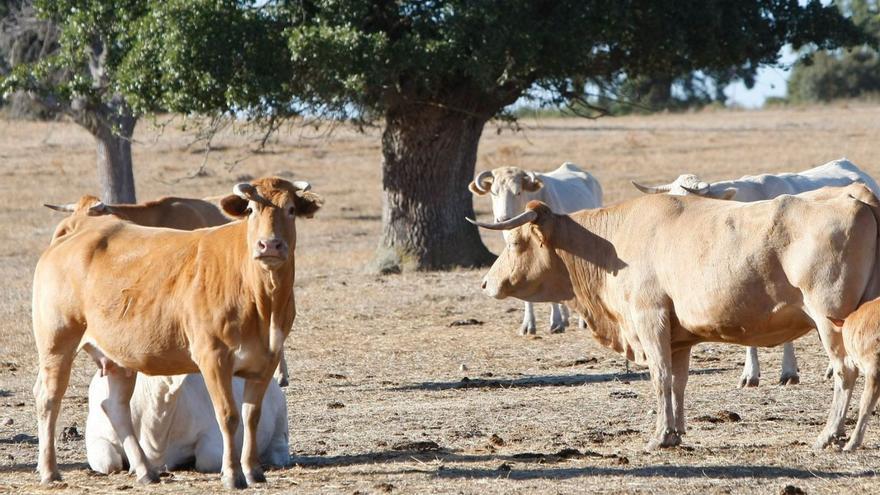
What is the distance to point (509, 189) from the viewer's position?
592 inches

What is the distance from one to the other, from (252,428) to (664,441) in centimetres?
249

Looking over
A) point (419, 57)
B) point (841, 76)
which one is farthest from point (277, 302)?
point (841, 76)

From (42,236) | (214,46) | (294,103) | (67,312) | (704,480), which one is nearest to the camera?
A: (704,480)

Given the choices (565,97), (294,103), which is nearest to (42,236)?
(294,103)

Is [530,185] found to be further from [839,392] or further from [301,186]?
[301,186]

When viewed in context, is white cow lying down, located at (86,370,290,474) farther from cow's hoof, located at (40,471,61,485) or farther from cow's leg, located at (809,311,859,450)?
cow's leg, located at (809,311,859,450)

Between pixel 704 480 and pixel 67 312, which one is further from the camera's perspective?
pixel 67 312

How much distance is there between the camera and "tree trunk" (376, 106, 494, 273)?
19.5 metres

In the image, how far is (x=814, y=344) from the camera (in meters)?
12.9

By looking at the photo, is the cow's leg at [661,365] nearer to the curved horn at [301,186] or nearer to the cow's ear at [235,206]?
the curved horn at [301,186]

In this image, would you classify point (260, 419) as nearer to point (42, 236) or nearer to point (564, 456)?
point (564, 456)

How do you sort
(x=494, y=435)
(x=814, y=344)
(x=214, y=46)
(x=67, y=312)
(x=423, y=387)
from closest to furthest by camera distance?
(x=67, y=312)
(x=494, y=435)
(x=423, y=387)
(x=814, y=344)
(x=214, y=46)

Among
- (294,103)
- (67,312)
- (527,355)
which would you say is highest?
(294,103)

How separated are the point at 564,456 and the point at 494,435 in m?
0.84
